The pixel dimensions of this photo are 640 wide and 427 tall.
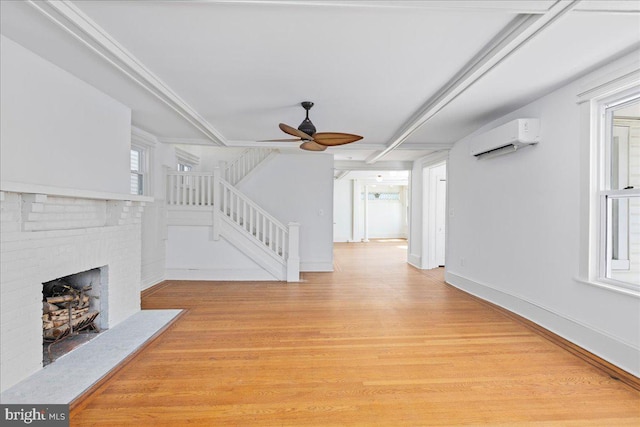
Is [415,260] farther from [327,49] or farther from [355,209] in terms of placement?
[327,49]

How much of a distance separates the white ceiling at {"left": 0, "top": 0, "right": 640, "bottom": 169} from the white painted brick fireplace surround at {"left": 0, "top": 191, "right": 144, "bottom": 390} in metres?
1.16

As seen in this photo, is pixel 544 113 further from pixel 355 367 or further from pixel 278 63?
pixel 355 367

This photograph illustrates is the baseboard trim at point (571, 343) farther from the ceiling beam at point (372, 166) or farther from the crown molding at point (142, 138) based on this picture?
the crown molding at point (142, 138)

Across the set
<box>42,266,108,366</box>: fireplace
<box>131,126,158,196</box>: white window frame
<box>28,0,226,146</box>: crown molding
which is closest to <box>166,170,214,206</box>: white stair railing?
<box>131,126,158,196</box>: white window frame

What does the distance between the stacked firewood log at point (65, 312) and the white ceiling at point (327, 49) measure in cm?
203

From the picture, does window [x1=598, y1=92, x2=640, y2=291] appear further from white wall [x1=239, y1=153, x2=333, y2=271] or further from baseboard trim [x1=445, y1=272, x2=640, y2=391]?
white wall [x1=239, y1=153, x2=333, y2=271]

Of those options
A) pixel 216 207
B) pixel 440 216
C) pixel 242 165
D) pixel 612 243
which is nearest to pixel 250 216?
pixel 216 207

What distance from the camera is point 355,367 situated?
2402 mm

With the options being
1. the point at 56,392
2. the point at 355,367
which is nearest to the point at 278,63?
the point at 355,367

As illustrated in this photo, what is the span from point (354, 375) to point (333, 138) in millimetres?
2303

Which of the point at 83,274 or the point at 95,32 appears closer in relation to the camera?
the point at 95,32

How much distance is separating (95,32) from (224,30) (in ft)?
2.83

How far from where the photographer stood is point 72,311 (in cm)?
278

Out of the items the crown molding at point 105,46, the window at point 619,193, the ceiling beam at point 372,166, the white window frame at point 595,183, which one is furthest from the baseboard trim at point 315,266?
the window at point 619,193
